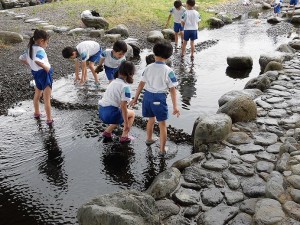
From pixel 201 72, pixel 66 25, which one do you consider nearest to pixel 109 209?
pixel 201 72

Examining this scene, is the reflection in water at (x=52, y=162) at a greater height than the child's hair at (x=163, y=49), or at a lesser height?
lesser

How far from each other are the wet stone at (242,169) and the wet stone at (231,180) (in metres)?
0.11

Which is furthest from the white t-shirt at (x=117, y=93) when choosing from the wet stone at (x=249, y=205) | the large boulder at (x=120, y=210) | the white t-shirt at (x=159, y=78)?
the wet stone at (x=249, y=205)

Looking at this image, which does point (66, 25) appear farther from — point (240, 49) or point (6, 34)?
point (240, 49)

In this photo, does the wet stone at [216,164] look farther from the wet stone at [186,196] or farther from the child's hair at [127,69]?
the child's hair at [127,69]

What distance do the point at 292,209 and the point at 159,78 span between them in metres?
2.75

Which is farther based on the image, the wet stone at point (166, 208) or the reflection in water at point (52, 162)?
the reflection in water at point (52, 162)

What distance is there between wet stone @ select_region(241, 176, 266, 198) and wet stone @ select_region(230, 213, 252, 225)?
1.64ft

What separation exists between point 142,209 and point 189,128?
3490 millimetres

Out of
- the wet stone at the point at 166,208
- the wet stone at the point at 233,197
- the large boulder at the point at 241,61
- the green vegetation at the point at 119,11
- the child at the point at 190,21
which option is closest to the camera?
the wet stone at the point at 166,208

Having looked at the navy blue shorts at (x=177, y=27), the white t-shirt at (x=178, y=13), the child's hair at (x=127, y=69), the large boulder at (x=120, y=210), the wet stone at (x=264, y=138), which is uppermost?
the white t-shirt at (x=178, y=13)

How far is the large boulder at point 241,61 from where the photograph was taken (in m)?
11.0

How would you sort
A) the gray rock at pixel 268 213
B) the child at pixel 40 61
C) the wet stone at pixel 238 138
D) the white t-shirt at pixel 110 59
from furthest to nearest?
the white t-shirt at pixel 110 59 < the child at pixel 40 61 < the wet stone at pixel 238 138 < the gray rock at pixel 268 213

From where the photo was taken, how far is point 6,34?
13.3 metres
